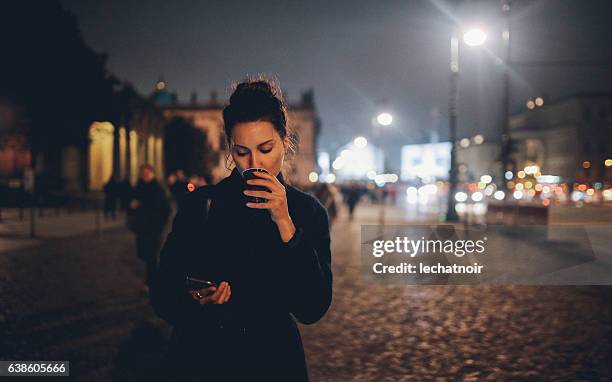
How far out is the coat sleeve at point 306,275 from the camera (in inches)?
77.2

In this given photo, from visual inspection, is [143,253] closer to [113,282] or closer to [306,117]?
[113,282]

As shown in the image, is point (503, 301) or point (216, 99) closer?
point (503, 301)

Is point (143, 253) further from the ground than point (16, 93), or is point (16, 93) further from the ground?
point (16, 93)

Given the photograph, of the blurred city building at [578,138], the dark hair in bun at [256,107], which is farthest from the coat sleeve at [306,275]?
the blurred city building at [578,138]

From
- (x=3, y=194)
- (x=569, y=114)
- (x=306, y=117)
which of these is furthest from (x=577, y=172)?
(x=3, y=194)

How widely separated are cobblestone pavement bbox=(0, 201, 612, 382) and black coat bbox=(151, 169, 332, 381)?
11.2ft

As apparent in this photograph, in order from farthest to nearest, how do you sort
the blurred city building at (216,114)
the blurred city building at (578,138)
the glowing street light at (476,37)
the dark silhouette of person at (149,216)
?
1. the blurred city building at (216,114)
2. the blurred city building at (578,138)
3. the glowing street light at (476,37)
4. the dark silhouette of person at (149,216)

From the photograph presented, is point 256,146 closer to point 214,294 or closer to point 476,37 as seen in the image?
point 214,294

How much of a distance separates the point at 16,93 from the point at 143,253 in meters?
14.7

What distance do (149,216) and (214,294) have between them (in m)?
7.85

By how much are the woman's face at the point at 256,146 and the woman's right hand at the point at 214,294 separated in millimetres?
377

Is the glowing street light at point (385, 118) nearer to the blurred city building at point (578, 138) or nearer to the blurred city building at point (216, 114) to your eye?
the blurred city building at point (578, 138)

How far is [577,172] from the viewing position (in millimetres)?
97250

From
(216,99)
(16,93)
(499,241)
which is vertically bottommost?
(499,241)
